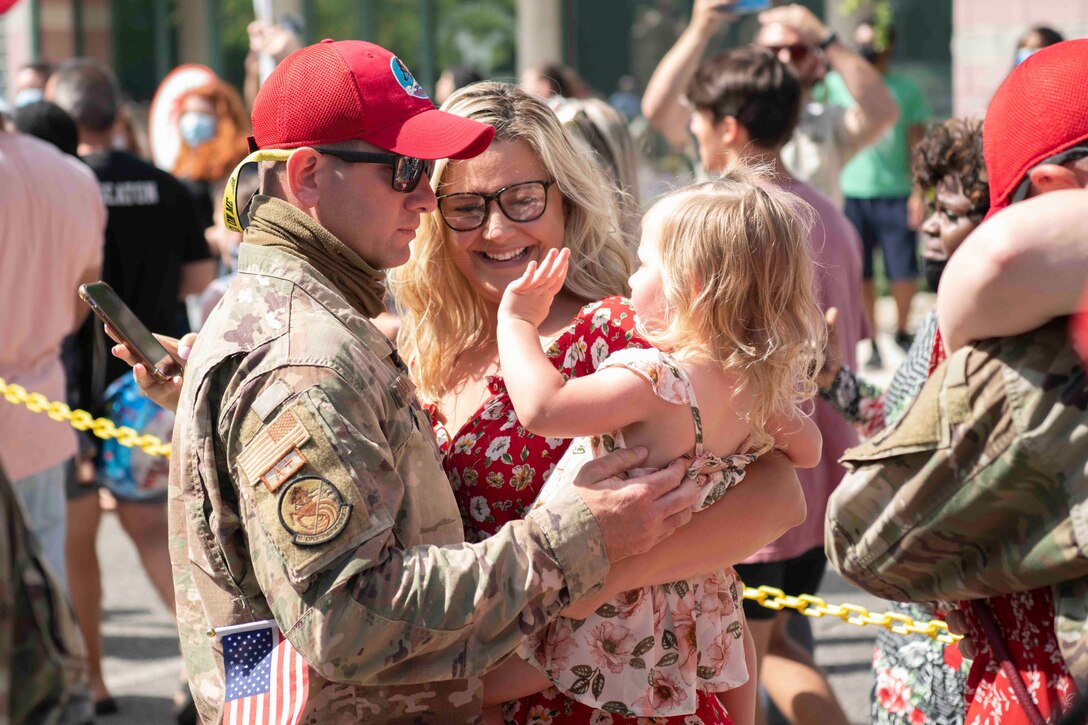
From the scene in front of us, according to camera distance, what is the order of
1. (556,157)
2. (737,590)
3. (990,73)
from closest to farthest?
(737,590), (556,157), (990,73)

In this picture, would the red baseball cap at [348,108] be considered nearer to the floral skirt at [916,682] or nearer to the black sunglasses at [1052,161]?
the black sunglasses at [1052,161]

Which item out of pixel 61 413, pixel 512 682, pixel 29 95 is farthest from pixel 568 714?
pixel 29 95

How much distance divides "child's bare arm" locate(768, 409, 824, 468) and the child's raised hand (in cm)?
51

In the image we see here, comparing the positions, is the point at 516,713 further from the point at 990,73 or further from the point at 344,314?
the point at 990,73

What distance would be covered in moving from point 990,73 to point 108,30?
14.2 metres

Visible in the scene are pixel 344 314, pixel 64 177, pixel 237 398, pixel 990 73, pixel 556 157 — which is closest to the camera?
pixel 237 398

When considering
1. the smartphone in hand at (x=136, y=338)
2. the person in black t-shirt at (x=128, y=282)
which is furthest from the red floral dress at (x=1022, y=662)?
the person in black t-shirt at (x=128, y=282)

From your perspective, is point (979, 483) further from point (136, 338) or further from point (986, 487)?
point (136, 338)

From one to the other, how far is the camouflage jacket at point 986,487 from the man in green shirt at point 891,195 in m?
8.32

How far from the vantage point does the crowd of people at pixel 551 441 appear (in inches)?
70.9

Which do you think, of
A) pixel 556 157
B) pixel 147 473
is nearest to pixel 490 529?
pixel 556 157

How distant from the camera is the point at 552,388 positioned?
2.22 m

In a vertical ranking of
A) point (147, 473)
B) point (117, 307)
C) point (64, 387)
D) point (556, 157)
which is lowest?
point (147, 473)

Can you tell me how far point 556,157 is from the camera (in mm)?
2854
